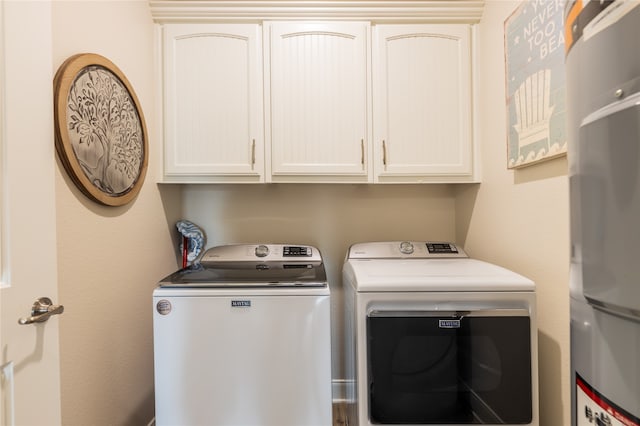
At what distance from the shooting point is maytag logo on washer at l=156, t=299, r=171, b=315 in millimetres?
1243

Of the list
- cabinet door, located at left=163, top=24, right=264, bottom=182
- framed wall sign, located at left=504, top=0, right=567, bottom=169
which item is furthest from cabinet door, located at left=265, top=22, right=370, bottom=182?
framed wall sign, located at left=504, top=0, right=567, bottom=169

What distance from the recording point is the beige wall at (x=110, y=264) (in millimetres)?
1073

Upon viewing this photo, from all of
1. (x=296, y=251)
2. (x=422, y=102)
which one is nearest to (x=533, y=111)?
(x=422, y=102)

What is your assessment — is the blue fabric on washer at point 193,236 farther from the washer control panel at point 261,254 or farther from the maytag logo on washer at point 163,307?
the maytag logo on washer at point 163,307

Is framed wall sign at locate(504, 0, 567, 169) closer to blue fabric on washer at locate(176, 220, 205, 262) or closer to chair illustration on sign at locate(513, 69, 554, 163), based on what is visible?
chair illustration on sign at locate(513, 69, 554, 163)

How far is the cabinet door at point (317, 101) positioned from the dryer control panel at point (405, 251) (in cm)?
43

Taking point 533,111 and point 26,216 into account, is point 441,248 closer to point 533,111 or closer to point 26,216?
point 533,111

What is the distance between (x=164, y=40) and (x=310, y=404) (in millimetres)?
1976

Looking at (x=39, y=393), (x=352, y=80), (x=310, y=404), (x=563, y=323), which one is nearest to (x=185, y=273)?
(x=39, y=393)

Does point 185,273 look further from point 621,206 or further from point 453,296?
point 621,206

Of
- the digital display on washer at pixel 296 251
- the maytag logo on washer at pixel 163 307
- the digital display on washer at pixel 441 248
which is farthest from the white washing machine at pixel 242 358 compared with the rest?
the digital display on washer at pixel 441 248

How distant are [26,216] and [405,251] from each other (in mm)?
1622

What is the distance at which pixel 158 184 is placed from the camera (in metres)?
1.67

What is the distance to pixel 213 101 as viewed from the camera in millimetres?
1633
